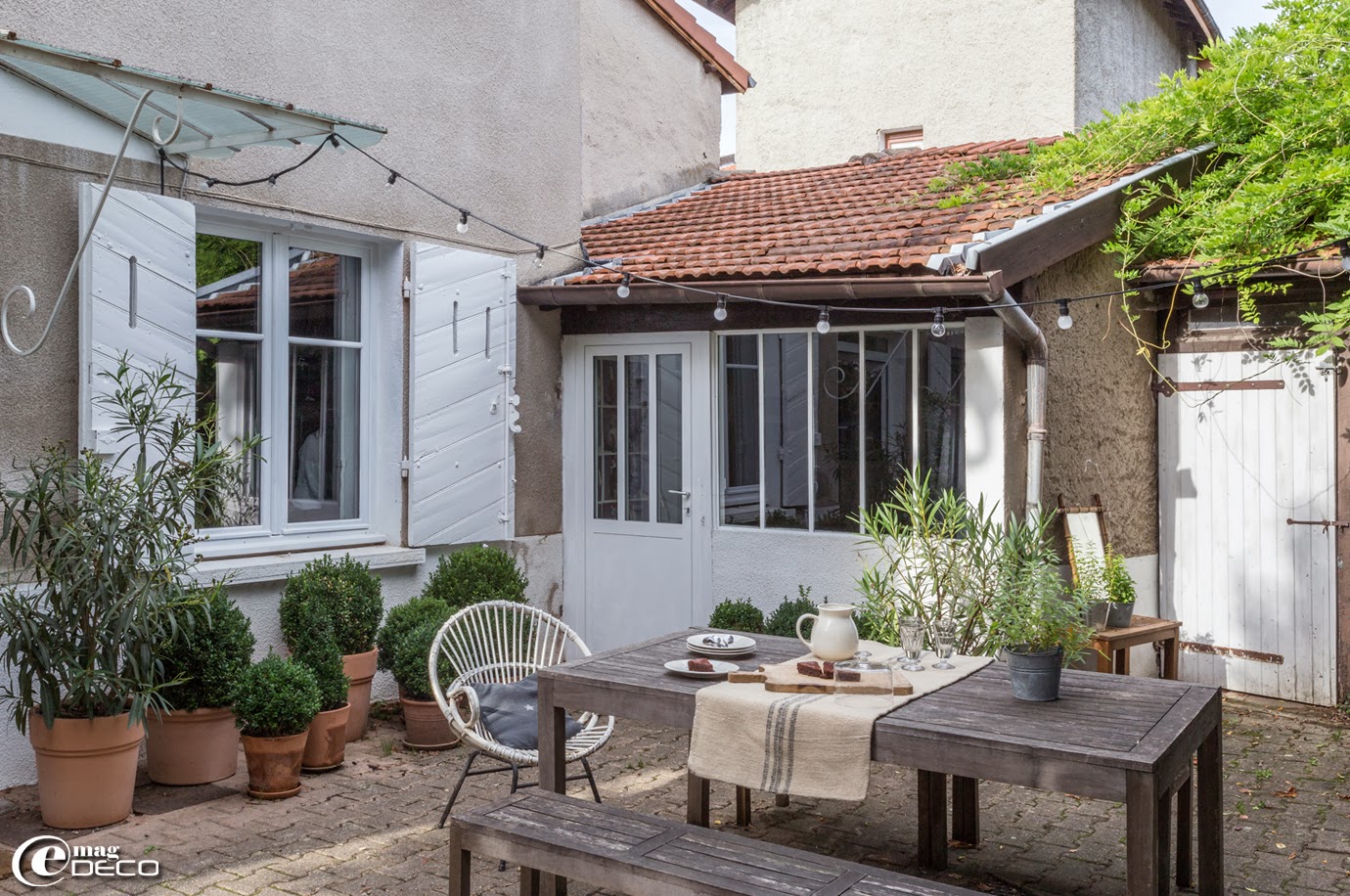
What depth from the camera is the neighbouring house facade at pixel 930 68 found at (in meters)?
10.8

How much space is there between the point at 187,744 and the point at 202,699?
0.21 meters

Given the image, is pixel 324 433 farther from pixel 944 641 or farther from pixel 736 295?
pixel 944 641

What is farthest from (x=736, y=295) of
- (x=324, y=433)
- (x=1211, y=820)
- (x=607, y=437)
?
(x=1211, y=820)

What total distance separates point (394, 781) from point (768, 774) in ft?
8.03

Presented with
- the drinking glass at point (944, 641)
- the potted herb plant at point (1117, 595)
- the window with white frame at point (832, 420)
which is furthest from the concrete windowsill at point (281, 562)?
the potted herb plant at point (1117, 595)

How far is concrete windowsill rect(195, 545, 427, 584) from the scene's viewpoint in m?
Result: 5.53

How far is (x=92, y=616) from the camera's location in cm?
455

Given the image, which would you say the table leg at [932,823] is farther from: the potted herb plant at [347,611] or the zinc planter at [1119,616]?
the potted herb plant at [347,611]

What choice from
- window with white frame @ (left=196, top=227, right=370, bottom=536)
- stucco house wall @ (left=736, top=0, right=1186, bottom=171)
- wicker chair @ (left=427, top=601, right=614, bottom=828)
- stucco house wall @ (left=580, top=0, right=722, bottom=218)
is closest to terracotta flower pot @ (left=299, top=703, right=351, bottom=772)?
wicker chair @ (left=427, top=601, right=614, bottom=828)

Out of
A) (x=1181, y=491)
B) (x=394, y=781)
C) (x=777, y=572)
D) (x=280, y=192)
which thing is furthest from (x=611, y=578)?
(x=1181, y=491)

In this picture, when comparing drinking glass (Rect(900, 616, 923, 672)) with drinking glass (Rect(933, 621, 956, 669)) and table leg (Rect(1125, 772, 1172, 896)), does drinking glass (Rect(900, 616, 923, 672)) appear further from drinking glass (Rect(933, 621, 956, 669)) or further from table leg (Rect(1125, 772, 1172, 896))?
table leg (Rect(1125, 772, 1172, 896))

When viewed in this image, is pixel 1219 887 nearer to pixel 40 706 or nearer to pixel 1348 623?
pixel 1348 623

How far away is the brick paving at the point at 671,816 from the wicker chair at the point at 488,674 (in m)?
0.33

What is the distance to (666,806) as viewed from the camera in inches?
190
